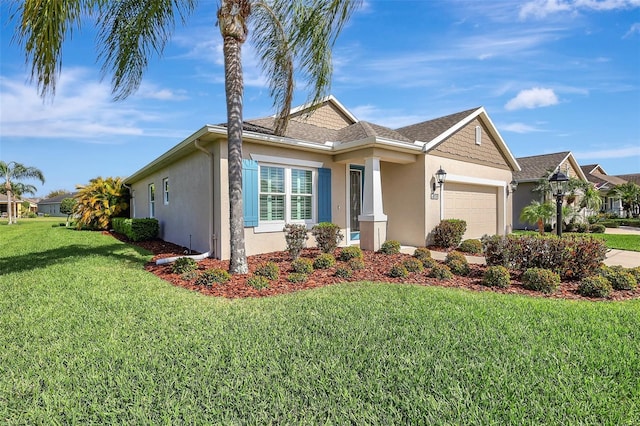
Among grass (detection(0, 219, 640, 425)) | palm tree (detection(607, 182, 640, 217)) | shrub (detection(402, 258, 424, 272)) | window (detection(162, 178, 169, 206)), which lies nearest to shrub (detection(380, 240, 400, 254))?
shrub (detection(402, 258, 424, 272))

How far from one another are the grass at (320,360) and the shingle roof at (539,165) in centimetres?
1915

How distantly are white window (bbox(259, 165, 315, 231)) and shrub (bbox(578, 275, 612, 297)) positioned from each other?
696 cm

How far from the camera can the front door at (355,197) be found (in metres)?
11.9

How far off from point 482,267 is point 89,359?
7.82 m

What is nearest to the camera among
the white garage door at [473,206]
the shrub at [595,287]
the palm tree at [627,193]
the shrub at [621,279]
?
the shrub at [595,287]

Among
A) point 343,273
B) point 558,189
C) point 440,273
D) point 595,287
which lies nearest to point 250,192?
point 343,273

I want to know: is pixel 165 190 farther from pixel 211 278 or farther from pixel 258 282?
pixel 258 282

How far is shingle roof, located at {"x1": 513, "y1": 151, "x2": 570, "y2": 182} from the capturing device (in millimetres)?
21484

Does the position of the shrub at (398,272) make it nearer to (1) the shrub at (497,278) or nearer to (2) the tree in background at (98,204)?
(1) the shrub at (497,278)

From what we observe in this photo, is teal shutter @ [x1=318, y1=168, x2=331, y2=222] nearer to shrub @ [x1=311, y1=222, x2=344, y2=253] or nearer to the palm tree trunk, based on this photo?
shrub @ [x1=311, y1=222, x2=344, y2=253]

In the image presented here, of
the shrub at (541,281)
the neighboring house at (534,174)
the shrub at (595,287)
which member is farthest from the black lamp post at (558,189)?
the neighboring house at (534,174)

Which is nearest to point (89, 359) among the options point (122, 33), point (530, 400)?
point (530, 400)

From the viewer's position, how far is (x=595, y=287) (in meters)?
5.71

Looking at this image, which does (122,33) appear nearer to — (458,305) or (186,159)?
(186,159)
